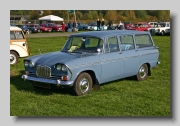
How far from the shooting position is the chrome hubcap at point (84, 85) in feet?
23.2

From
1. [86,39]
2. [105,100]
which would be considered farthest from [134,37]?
[105,100]

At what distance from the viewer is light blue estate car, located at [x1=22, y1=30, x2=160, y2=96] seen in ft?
22.7

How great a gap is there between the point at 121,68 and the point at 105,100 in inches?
60.8

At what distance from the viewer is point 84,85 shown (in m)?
7.15

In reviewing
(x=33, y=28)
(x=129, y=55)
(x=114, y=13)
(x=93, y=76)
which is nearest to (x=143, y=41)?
(x=129, y=55)

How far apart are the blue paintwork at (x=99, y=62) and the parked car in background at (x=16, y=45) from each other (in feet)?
15.3

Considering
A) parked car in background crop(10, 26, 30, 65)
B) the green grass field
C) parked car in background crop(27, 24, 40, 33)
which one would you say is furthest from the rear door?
parked car in background crop(27, 24, 40, 33)

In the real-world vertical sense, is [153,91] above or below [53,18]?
below

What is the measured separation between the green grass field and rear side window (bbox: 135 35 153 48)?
115cm

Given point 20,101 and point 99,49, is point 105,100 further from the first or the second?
point 20,101

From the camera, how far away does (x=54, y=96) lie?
7.05 m

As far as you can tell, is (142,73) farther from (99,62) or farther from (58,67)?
(58,67)

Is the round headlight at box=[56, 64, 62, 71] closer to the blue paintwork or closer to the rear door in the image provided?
the blue paintwork

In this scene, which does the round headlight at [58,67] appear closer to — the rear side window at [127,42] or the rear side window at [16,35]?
the rear side window at [127,42]
